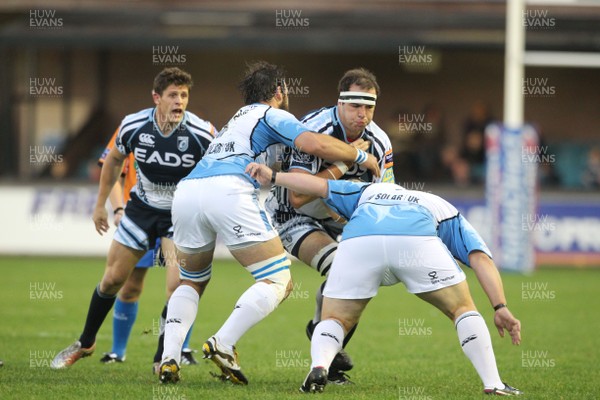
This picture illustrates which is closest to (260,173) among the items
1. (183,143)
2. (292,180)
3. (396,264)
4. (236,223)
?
(292,180)

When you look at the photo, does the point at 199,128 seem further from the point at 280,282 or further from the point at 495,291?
the point at 495,291

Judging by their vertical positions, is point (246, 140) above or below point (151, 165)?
above

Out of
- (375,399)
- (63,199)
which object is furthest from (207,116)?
(375,399)

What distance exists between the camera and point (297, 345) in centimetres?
1023

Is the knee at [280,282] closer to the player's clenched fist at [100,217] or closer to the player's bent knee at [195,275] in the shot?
the player's bent knee at [195,275]

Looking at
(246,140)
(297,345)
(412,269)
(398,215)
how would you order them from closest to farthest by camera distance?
1. (412,269)
2. (398,215)
3. (246,140)
4. (297,345)

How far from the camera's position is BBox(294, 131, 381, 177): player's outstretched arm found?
281 inches

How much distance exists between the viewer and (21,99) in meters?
24.8

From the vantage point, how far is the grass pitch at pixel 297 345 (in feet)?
23.8

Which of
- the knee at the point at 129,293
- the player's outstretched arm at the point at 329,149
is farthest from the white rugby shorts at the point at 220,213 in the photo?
the knee at the point at 129,293

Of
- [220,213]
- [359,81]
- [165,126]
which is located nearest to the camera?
[220,213]

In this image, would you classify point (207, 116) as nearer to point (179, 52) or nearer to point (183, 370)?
point (179, 52)

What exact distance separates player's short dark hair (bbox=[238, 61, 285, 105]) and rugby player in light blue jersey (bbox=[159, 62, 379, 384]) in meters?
0.02

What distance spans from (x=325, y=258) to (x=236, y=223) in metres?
1.05
